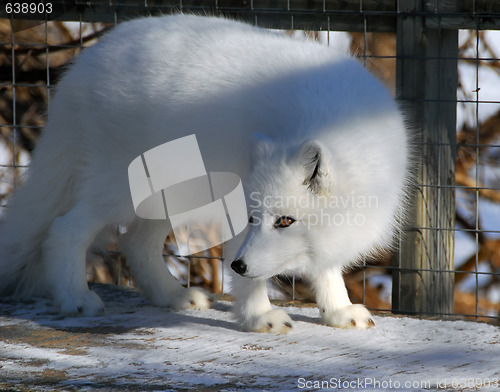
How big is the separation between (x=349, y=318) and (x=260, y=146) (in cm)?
81

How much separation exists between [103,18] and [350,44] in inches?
54.5

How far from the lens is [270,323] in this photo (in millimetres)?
2615

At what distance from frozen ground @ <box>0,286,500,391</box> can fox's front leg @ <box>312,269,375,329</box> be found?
5 cm

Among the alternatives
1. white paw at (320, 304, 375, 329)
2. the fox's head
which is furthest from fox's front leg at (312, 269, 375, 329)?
the fox's head

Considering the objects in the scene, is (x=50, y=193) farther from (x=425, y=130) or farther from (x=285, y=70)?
(x=425, y=130)

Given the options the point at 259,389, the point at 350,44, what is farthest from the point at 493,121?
the point at 259,389

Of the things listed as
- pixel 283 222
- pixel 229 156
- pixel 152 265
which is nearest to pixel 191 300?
pixel 152 265

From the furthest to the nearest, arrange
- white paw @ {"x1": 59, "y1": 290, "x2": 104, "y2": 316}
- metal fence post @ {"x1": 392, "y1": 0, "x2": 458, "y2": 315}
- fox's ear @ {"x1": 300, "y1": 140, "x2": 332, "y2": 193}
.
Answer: metal fence post @ {"x1": 392, "y1": 0, "x2": 458, "y2": 315} < white paw @ {"x1": 59, "y1": 290, "x2": 104, "y2": 316} < fox's ear @ {"x1": 300, "y1": 140, "x2": 332, "y2": 193}

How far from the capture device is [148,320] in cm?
285

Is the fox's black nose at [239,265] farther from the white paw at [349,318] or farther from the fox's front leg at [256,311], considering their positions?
the white paw at [349,318]

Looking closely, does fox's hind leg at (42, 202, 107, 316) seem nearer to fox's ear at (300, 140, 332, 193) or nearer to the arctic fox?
the arctic fox

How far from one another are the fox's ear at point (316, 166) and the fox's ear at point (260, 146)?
0.41 feet

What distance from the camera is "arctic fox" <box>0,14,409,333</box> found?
92.9 inches

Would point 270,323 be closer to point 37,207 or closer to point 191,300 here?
point 191,300
